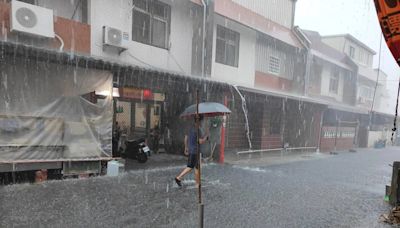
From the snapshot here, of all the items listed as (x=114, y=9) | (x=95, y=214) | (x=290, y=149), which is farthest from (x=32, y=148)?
(x=290, y=149)

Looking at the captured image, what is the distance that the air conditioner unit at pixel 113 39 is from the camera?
9336mm

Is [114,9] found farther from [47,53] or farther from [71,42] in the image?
[47,53]

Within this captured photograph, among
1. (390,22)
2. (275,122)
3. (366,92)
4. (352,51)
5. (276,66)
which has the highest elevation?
(352,51)

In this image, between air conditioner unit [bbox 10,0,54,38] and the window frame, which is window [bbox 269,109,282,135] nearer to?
the window frame

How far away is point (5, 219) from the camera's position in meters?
5.04

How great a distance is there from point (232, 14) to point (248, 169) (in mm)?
6504

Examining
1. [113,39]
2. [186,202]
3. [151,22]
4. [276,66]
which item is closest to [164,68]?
[151,22]

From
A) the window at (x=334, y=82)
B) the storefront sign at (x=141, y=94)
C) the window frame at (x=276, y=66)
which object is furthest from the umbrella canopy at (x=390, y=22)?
the window at (x=334, y=82)

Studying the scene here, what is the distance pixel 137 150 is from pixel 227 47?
6406 millimetres

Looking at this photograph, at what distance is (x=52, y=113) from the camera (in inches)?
307

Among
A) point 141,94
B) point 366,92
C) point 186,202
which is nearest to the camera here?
point 186,202

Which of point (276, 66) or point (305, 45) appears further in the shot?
point (305, 45)

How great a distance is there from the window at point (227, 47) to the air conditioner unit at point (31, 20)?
7.36m

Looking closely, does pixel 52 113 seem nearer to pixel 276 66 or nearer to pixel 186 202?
pixel 186 202
